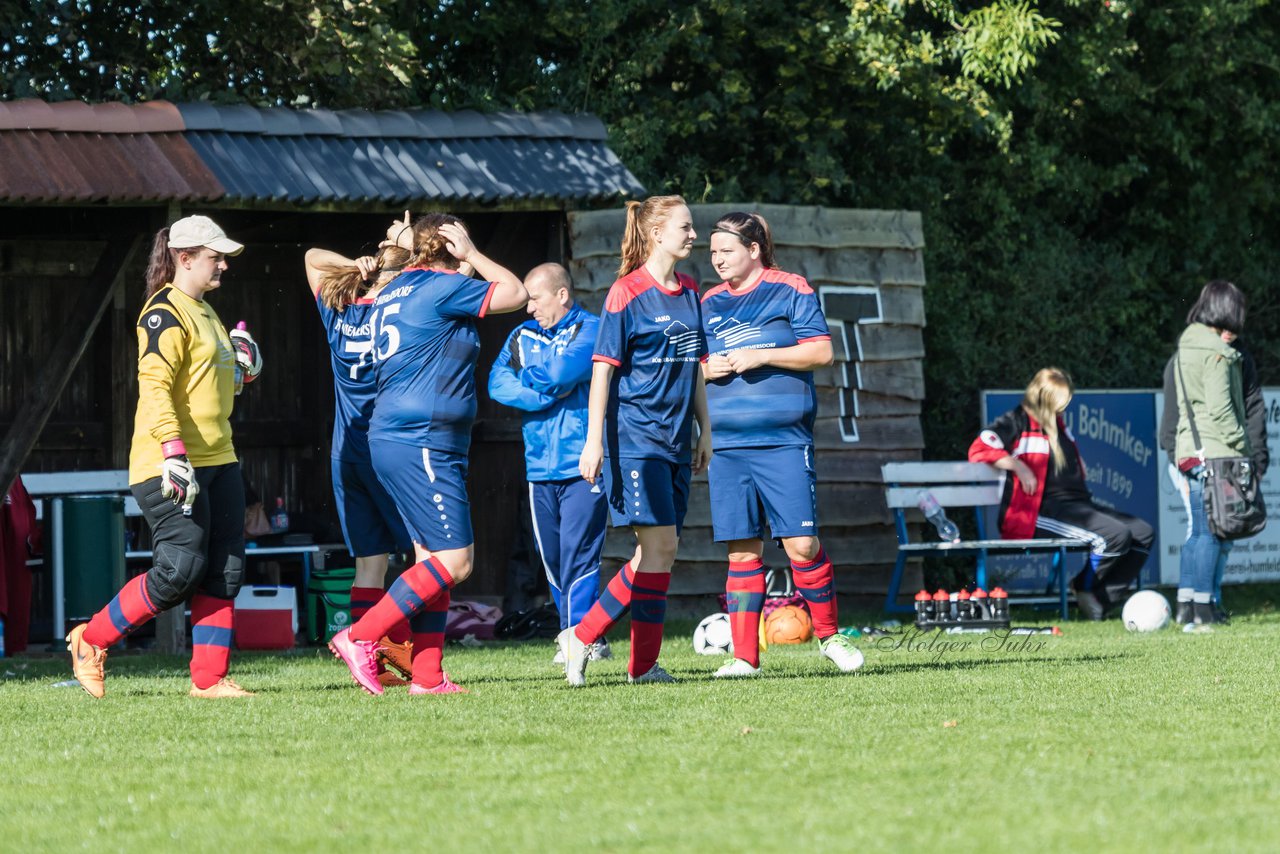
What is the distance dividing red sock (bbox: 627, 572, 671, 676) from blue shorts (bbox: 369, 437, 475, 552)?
2.54 ft

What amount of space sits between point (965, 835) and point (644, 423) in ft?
11.1

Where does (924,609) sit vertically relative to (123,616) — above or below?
below

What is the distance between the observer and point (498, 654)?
10375mm

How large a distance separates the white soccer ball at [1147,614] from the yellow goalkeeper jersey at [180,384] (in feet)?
20.1

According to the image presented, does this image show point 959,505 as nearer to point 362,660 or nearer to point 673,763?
point 362,660

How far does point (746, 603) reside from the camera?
26.6 feet

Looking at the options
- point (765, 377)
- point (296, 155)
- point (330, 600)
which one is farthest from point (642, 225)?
point (330, 600)

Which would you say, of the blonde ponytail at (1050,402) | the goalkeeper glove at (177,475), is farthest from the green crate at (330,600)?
the blonde ponytail at (1050,402)

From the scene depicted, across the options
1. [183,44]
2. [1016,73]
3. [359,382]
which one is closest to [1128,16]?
[1016,73]

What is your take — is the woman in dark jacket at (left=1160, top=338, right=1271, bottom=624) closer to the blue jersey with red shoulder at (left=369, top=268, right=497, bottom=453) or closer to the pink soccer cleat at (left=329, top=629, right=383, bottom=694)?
the blue jersey with red shoulder at (left=369, top=268, right=497, bottom=453)

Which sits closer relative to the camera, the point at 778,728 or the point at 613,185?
the point at 778,728

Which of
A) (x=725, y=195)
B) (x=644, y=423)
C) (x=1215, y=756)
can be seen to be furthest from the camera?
(x=725, y=195)

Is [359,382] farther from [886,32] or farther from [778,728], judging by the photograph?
[886,32]

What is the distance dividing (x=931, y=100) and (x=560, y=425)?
6.46 m
